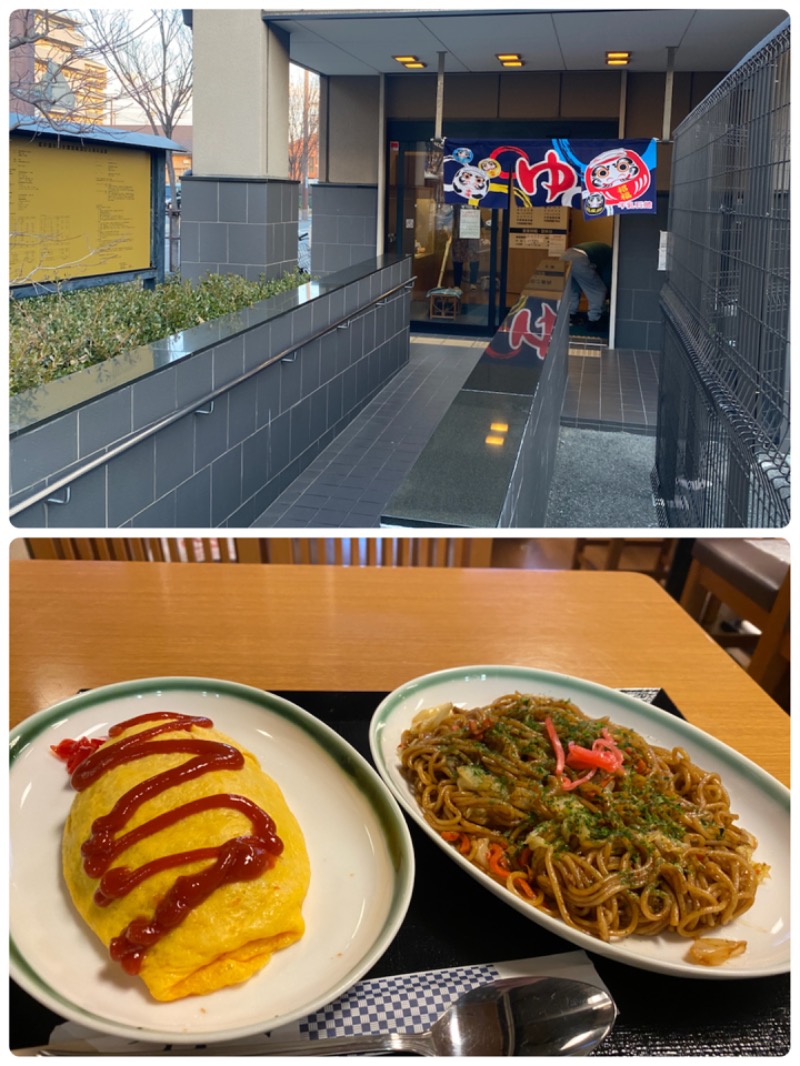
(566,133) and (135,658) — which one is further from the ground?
(566,133)

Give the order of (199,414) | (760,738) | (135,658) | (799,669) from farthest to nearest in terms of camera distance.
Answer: (199,414)
(135,658)
(760,738)
(799,669)

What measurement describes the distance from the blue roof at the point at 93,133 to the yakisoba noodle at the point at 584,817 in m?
4.17

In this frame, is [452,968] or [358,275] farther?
[358,275]

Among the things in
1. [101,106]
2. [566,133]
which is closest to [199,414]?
[101,106]

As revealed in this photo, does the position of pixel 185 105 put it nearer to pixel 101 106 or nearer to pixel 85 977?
pixel 101 106

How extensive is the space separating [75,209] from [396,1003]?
206 inches

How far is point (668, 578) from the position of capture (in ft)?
9.72

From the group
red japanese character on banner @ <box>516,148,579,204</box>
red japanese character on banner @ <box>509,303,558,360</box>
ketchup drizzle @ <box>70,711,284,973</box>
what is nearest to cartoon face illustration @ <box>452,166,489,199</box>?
red japanese character on banner @ <box>516,148,579,204</box>

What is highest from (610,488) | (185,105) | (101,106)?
(185,105)

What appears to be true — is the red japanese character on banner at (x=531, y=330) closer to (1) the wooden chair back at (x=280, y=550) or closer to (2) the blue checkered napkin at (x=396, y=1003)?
(1) the wooden chair back at (x=280, y=550)

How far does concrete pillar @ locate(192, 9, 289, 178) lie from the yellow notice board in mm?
1391

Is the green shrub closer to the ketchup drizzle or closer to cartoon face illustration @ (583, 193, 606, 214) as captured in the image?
the ketchup drizzle

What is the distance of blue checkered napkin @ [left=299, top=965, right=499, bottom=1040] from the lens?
2.52ft

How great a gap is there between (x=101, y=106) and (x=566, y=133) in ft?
22.6
